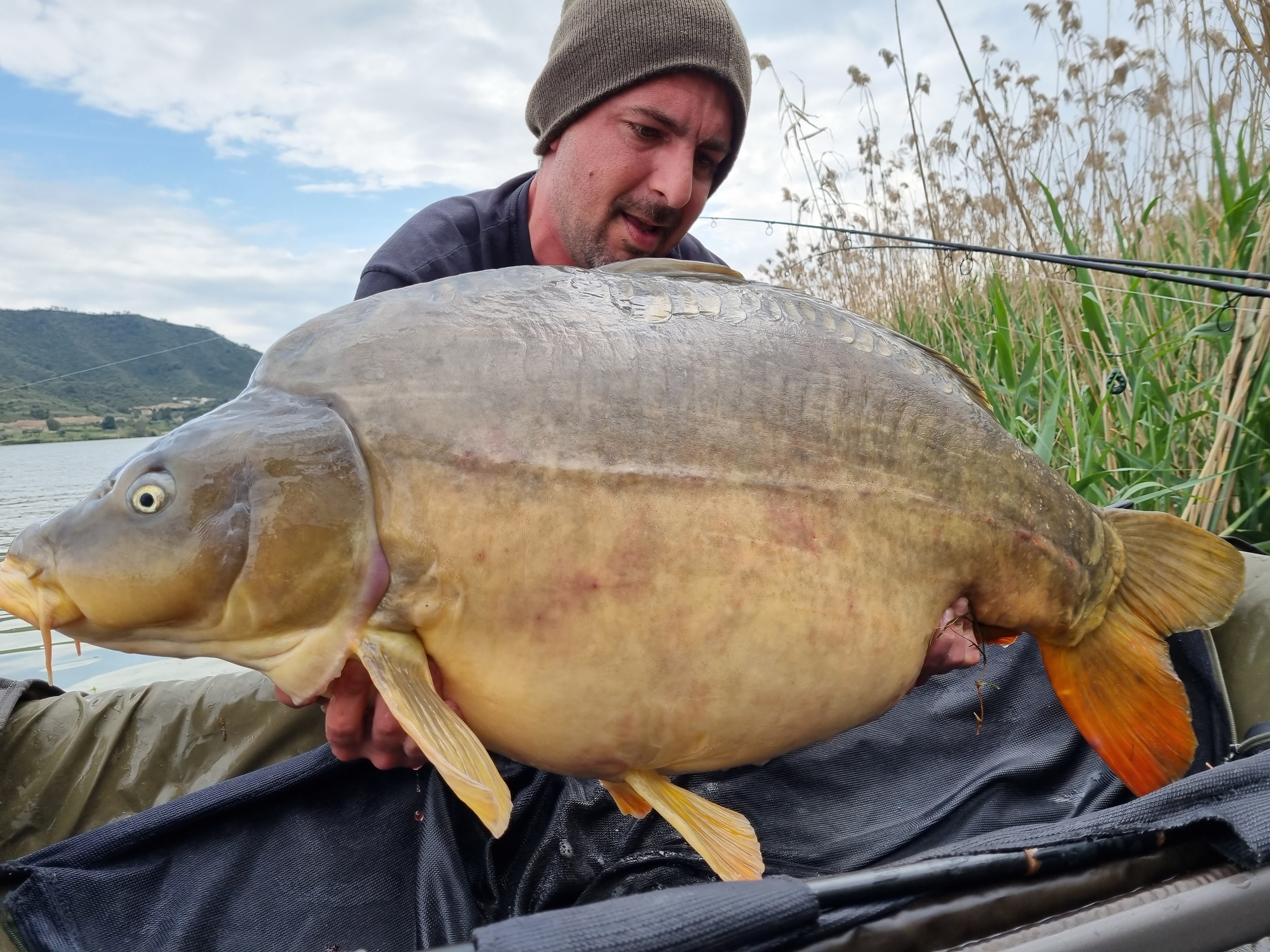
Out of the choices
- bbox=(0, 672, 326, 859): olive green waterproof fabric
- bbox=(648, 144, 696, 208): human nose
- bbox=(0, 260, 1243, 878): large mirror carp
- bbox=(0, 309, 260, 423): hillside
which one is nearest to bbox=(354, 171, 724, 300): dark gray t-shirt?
bbox=(648, 144, 696, 208): human nose

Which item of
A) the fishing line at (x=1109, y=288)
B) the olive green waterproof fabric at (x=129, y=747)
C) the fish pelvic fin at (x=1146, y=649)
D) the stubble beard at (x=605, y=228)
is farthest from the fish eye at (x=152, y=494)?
the fishing line at (x=1109, y=288)

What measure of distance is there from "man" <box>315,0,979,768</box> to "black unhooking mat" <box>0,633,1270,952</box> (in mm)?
1147

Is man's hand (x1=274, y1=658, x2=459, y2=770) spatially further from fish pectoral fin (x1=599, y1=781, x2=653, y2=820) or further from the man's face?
the man's face

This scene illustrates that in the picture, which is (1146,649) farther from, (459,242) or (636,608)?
(459,242)

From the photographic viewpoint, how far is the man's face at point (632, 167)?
206 centimetres

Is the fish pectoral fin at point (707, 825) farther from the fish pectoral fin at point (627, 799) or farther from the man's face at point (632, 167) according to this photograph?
the man's face at point (632, 167)

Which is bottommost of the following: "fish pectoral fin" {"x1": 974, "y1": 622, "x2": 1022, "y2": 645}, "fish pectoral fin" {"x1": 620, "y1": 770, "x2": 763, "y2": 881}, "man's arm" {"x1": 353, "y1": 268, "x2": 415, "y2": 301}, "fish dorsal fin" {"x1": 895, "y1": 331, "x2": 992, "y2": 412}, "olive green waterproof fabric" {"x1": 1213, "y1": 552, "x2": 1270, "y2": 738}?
"fish pectoral fin" {"x1": 620, "y1": 770, "x2": 763, "y2": 881}

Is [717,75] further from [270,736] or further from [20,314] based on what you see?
[20,314]

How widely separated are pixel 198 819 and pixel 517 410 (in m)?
0.88

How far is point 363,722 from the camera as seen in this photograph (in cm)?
107

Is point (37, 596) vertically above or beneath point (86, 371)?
beneath

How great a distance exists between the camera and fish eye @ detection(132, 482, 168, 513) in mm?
856

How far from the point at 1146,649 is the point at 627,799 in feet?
2.42

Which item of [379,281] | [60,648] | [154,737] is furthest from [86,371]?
[60,648]
